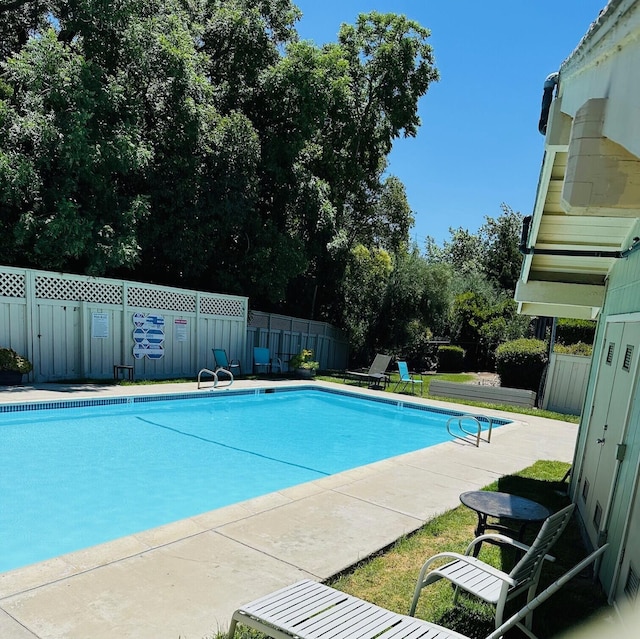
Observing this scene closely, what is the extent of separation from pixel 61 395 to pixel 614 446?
9.81 meters

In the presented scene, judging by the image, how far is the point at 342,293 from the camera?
20406mm

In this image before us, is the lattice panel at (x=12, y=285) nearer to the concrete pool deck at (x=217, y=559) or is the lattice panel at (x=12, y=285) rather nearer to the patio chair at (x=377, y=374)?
the concrete pool deck at (x=217, y=559)

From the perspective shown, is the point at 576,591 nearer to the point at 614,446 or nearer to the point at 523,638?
the point at 523,638

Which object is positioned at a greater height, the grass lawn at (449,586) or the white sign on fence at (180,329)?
the white sign on fence at (180,329)

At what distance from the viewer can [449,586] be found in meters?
3.59

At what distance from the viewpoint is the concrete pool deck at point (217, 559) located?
288 cm

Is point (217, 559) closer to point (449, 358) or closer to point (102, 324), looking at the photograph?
point (102, 324)

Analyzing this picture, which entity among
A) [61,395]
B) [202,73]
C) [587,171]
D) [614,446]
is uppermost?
[202,73]

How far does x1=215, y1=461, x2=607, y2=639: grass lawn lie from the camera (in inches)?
124

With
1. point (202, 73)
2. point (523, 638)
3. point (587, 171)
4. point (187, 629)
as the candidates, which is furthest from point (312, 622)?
point (202, 73)

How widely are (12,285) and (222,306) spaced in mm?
5898

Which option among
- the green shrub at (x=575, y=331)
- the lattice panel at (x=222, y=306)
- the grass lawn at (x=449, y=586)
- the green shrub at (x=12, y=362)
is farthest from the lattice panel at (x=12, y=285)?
the green shrub at (x=575, y=331)

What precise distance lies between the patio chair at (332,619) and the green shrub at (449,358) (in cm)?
1884

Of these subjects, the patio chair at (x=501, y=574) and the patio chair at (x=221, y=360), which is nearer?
the patio chair at (x=501, y=574)
